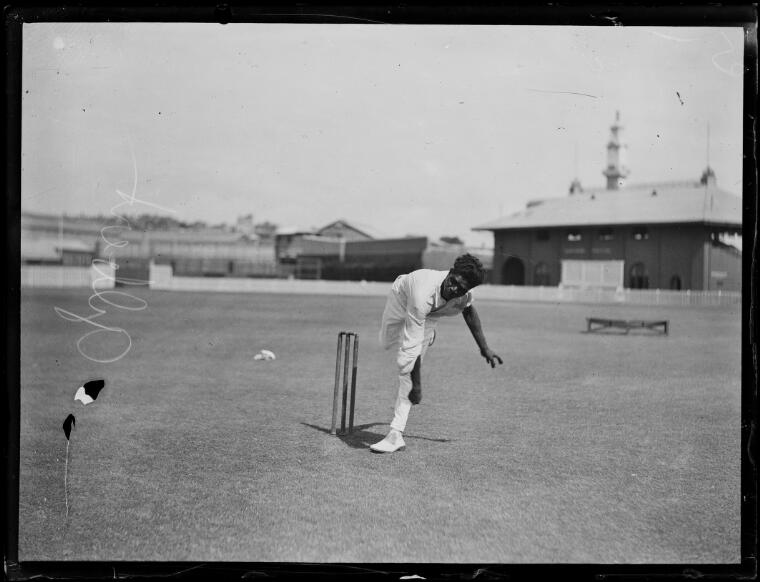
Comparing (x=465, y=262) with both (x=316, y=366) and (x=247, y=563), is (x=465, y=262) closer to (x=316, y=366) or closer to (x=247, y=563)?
(x=247, y=563)

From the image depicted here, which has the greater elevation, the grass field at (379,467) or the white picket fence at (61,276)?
the white picket fence at (61,276)

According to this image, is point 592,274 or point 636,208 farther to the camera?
point 592,274

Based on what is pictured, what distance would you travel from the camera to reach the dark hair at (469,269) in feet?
17.9

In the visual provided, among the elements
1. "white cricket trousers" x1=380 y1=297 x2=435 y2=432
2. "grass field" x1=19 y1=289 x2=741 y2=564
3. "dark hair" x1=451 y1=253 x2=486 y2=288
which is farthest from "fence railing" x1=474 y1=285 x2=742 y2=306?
"dark hair" x1=451 y1=253 x2=486 y2=288

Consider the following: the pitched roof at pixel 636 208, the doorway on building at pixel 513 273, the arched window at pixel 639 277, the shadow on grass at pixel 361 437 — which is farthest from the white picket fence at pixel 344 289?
the shadow on grass at pixel 361 437

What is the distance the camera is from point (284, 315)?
23.5 m

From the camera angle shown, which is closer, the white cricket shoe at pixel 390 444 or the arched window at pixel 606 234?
the white cricket shoe at pixel 390 444

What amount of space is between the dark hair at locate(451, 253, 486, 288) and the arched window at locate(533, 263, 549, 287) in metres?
36.3

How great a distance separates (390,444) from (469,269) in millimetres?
1667

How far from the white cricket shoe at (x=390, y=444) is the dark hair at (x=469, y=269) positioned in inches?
57.7

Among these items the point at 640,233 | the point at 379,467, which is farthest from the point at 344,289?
the point at 379,467

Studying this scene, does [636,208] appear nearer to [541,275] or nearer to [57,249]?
[541,275]

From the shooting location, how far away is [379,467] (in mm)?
5566

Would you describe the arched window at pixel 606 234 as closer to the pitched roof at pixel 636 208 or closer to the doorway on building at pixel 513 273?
the pitched roof at pixel 636 208
